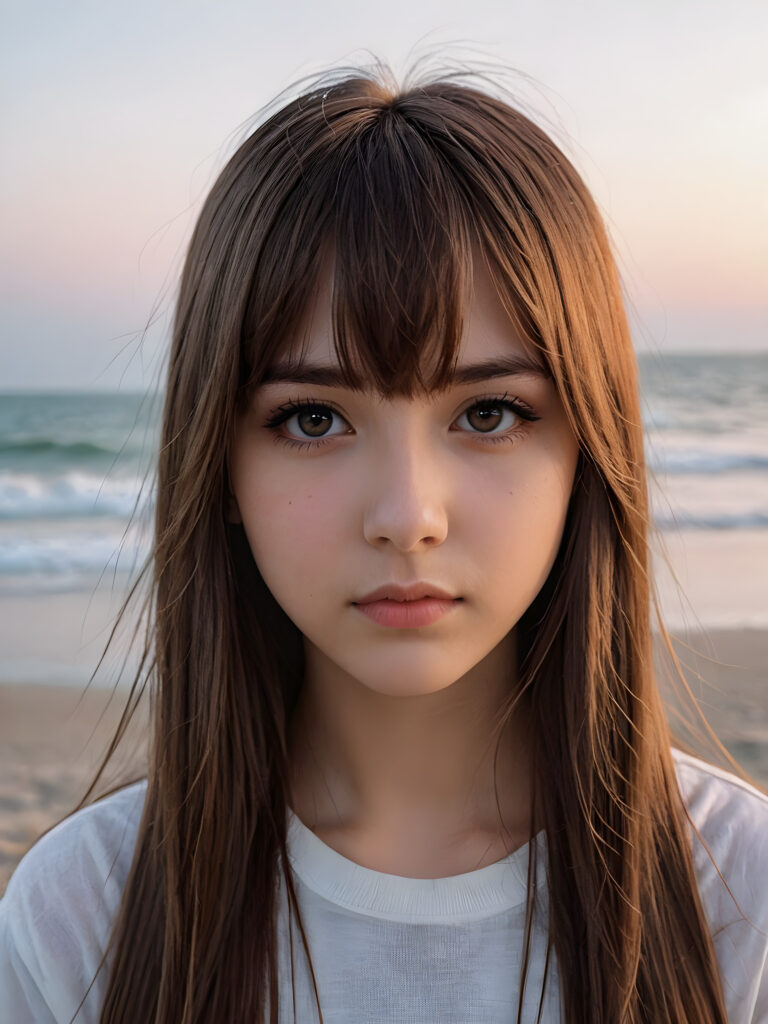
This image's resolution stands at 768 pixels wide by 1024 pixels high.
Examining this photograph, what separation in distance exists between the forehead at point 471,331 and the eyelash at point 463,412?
37mm

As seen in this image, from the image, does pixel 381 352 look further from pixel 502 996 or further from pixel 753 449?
pixel 753 449

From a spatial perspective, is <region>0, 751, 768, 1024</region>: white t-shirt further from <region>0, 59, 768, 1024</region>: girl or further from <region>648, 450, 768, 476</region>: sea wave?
<region>648, 450, 768, 476</region>: sea wave

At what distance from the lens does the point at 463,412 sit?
1206 millimetres

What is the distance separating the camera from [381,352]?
1142 millimetres

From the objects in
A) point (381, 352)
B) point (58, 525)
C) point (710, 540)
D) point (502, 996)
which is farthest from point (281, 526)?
point (58, 525)

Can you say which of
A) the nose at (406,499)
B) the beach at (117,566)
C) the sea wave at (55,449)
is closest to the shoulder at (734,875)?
the beach at (117,566)

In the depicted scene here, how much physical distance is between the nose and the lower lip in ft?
0.23

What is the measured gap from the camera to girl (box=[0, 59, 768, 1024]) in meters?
1.18

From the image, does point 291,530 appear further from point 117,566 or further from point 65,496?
point 65,496

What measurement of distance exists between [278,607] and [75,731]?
3.31 m

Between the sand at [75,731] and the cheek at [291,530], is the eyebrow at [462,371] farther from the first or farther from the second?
the sand at [75,731]

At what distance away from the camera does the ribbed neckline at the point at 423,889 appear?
1.36 m

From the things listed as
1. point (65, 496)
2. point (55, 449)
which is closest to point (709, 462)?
point (65, 496)

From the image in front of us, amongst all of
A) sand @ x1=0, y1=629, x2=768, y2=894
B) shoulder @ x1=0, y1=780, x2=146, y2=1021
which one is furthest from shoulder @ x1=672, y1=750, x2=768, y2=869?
sand @ x1=0, y1=629, x2=768, y2=894
